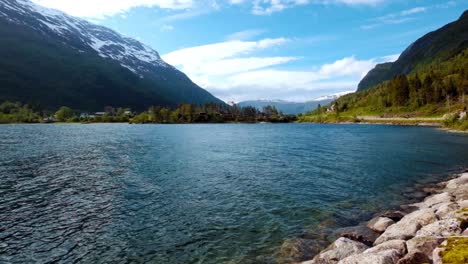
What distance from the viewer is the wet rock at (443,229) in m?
18.9

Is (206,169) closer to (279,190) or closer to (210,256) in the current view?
(279,190)

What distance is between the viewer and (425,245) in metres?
16.5

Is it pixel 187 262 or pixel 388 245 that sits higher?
pixel 388 245

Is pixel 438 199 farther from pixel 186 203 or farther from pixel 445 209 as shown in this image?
pixel 186 203

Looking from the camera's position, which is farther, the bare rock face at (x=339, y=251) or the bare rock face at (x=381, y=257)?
the bare rock face at (x=339, y=251)

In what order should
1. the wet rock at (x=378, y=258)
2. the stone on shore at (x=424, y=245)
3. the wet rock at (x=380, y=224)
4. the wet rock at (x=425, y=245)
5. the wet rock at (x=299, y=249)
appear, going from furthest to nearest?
the wet rock at (x=380, y=224), the wet rock at (x=299, y=249), the wet rock at (x=425, y=245), the stone on shore at (x=424, y=245), the wet rock at (x=378, y=258)

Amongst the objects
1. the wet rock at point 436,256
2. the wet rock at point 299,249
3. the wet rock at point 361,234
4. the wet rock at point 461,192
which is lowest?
the wet rock at point 299,249

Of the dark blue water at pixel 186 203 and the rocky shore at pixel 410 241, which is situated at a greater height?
the rocky shore at pixel 410 241

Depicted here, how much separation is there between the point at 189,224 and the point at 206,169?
1042 inches

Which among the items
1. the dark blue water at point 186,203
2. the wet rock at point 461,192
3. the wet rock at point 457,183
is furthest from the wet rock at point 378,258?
the wet rock at point 457,183

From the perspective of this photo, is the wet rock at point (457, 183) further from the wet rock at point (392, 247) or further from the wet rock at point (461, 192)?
the wet rock at point (392, 247)

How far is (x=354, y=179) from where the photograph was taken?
147ft

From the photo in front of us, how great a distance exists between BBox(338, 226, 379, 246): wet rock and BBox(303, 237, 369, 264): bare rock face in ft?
7.55

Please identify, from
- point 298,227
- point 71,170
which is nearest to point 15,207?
point 71,170
